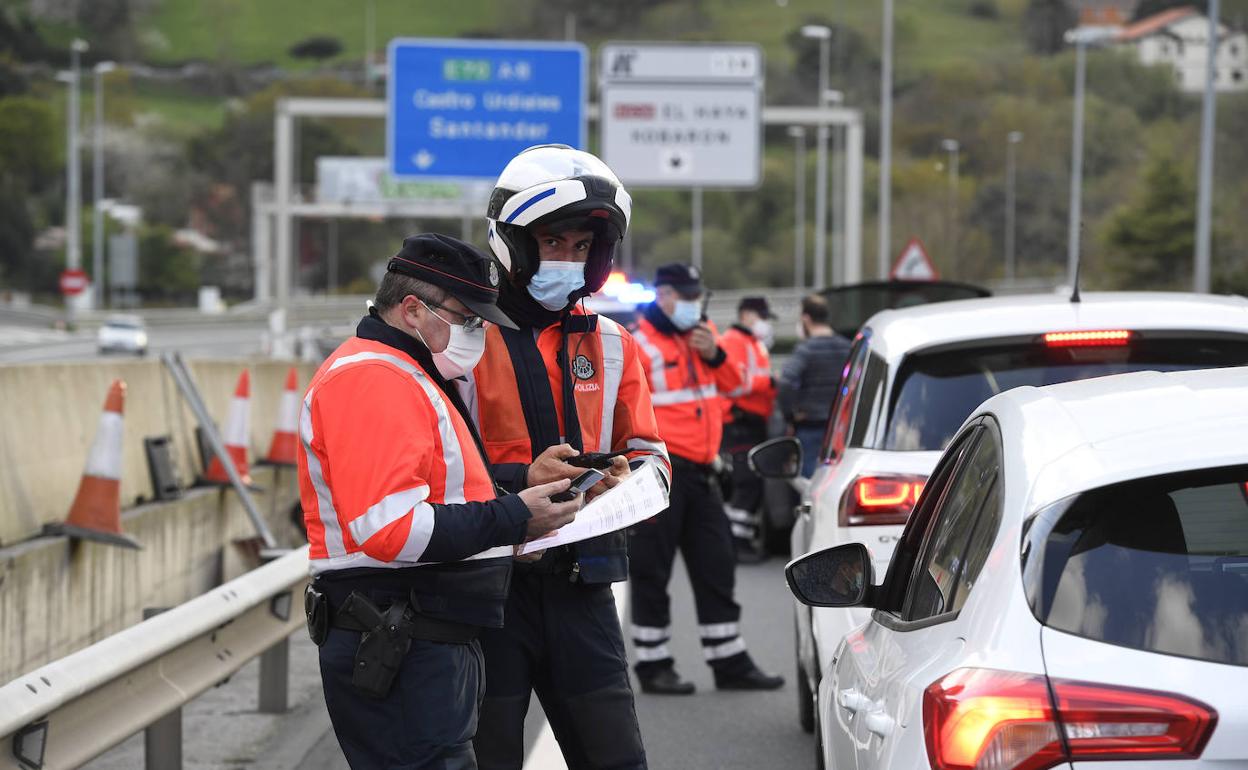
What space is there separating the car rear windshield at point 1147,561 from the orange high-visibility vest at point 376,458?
1.38m

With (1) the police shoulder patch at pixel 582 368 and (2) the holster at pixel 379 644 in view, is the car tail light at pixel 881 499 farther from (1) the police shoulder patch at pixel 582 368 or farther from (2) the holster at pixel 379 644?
(2) the holster at pixel 379 644

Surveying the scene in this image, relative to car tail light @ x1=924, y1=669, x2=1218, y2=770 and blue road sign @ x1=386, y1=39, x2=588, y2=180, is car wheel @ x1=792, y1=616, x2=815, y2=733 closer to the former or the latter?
car tail light @ x1=924, y1=669, x2=1218, y2=770

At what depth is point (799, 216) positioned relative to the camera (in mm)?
92438

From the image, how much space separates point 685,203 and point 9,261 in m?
59.3

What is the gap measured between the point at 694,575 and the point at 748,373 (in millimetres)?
1304

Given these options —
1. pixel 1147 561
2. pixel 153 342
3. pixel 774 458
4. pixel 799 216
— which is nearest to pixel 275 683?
pixel 774 458

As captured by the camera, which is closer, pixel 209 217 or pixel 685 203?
pixel 209 217

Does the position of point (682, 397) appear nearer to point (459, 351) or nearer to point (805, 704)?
point (805, 704)

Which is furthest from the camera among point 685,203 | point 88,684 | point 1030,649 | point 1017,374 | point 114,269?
point 685,203

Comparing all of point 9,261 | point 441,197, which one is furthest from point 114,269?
point 9,261

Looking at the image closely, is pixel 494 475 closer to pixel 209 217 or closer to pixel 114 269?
pixel 114 269

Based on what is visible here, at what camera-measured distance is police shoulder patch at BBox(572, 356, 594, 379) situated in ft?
15.6

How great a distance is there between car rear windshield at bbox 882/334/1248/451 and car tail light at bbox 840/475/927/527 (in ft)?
0.36

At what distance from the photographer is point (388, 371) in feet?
13.1
